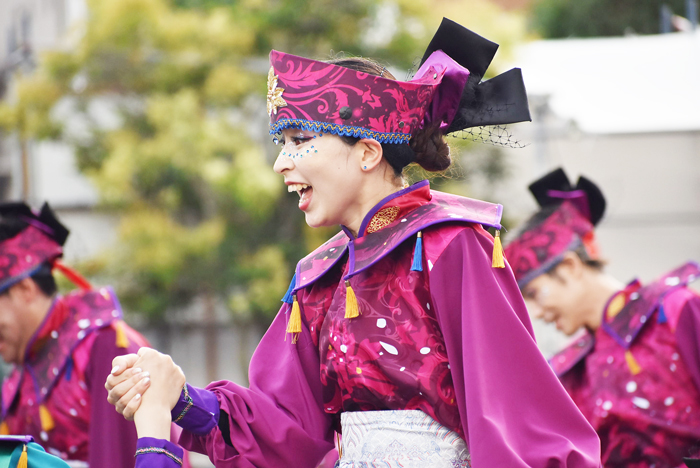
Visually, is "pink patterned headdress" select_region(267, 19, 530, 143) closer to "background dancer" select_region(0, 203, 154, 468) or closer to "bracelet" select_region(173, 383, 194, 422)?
"bracelet" select_region(173, 383, 194, 422)

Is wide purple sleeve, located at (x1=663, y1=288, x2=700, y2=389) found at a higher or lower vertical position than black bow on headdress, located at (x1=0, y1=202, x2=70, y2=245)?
lower

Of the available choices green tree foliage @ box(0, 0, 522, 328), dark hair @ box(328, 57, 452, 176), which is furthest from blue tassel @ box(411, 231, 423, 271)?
green tree foliage @ box(0, 0, 522, 328)

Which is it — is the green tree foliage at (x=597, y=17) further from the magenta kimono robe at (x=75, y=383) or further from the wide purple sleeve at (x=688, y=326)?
the magenta kimono robe at (x=75, y=383)

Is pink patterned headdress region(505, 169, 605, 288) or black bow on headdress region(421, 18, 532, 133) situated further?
pink patterned headdress region(505, 169, 605, 288)

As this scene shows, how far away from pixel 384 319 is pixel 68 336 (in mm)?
1922

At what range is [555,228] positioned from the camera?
3.80 metres

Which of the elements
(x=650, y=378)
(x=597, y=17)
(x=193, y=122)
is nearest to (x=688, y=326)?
(x=650, y=378)

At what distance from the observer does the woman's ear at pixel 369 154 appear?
2027mm

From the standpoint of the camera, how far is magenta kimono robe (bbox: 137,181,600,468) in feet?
5.72

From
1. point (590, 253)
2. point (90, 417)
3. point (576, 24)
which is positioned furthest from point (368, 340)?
point (576, 24)

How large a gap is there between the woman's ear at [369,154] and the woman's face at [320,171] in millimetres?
13

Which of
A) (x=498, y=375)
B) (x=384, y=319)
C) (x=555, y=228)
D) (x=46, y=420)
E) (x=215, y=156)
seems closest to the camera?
(x=498, y=375)

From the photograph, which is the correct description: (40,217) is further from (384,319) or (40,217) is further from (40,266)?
(384,319)

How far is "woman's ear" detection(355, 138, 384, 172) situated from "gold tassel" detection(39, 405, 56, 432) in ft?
6.72
